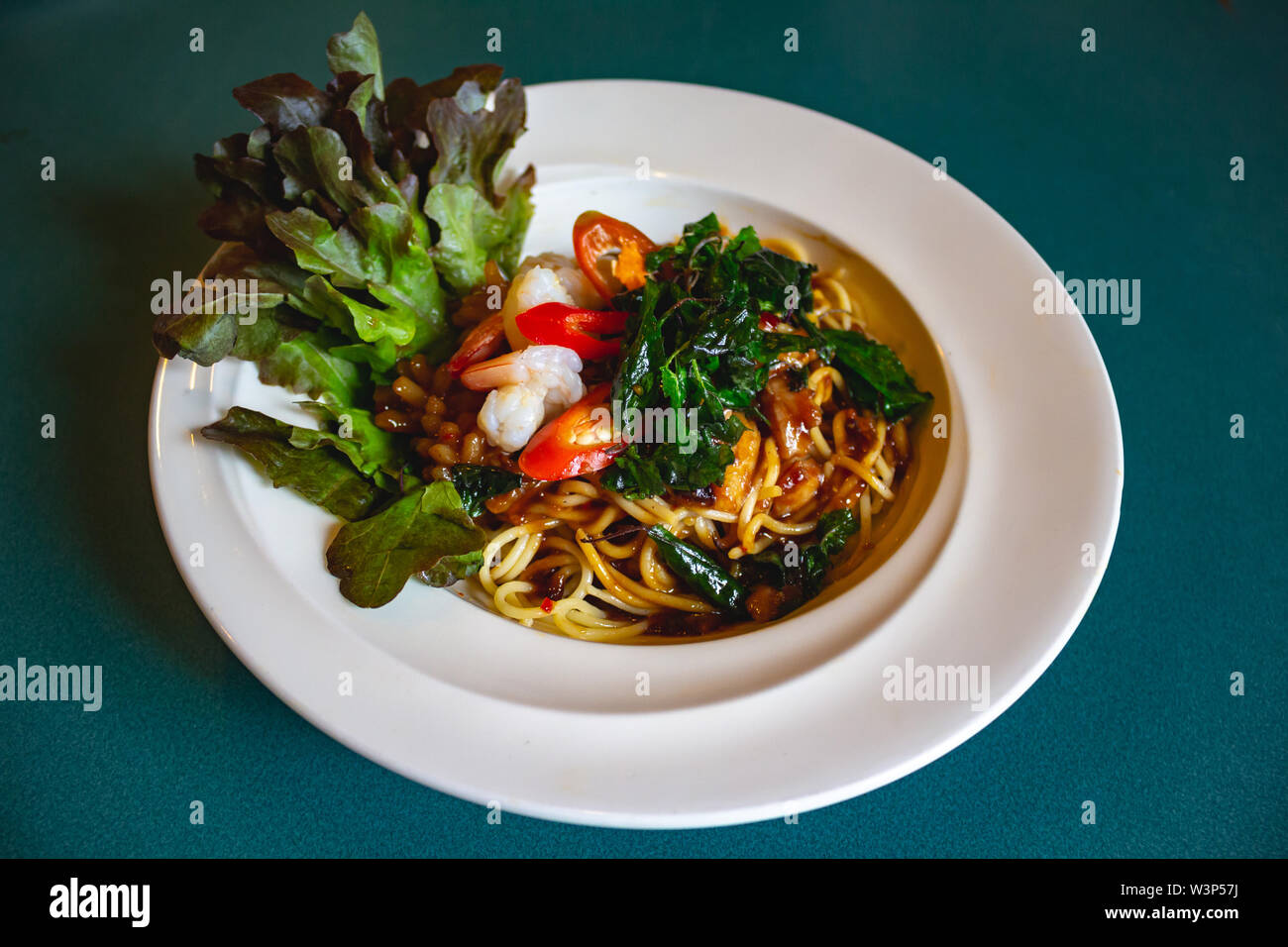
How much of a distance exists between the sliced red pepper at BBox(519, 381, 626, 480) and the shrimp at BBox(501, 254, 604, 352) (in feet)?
1.24

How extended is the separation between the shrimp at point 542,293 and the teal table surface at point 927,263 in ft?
4.67

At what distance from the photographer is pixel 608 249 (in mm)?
3889

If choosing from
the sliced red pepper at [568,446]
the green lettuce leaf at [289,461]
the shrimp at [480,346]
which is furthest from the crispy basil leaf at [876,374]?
the green lettuce leaf at [289,461]

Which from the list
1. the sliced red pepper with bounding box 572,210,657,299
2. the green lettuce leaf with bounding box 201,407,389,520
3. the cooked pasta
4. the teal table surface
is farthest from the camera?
the sliced red pepper with bounding box 572,210,657,299

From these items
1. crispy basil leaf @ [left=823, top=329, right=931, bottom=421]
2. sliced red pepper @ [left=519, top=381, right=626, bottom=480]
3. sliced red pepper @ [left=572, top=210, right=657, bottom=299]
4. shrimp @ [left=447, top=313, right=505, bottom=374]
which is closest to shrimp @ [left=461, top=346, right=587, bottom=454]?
sliced red pepper @ [left=519, top=381, right=626, bottom=480]

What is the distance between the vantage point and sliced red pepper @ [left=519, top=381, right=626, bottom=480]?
3.23 m

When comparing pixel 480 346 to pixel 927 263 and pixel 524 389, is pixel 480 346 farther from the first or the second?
pixel 927 263

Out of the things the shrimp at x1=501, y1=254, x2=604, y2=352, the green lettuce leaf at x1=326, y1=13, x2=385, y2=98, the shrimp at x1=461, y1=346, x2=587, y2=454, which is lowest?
the shrimp at x1=461, y1=346, x2=587, y2=454

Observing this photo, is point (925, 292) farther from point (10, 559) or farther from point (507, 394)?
point (10, 559)

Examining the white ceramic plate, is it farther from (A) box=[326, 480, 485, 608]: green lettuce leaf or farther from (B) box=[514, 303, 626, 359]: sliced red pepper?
(B) box=[514, 303, 626, 359]: sliced red pepper

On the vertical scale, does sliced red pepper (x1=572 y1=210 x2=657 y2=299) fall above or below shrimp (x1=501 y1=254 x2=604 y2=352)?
above

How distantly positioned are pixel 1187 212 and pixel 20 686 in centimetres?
583

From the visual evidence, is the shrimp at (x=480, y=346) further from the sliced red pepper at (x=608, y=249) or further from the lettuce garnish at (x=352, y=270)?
the sliced red pepper at (x=608, y=249)

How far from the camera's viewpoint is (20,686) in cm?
322
